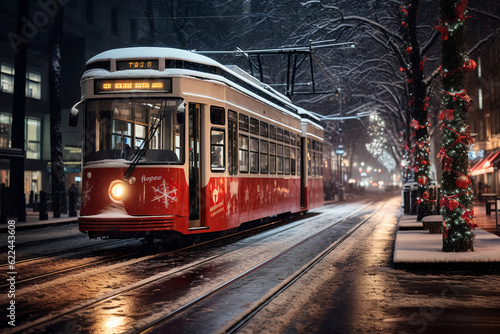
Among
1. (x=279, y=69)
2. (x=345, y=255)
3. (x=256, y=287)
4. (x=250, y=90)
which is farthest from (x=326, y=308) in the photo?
(x=279, y=69)

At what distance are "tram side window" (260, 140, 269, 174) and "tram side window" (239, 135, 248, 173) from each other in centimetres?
137

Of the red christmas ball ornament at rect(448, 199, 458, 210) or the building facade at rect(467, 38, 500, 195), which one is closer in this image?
the red christmas ball ornament at rect(448, 199, 458, 210)

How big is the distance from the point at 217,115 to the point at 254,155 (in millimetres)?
2631

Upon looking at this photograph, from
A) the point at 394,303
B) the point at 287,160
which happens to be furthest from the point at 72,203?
the point at 394,303

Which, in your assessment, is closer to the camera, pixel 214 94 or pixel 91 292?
pixel 91 292

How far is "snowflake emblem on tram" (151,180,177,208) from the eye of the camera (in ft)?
37.6

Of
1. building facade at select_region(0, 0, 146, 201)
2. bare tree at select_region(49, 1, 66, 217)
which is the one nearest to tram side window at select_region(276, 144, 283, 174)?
bare tree at select_region(49, 1, 66, 217)

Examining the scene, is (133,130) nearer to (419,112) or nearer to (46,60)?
(419,112)

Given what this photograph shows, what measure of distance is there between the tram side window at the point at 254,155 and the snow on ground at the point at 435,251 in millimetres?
3787

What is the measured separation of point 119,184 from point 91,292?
140 inches

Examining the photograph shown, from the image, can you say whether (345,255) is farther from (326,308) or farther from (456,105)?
(326,308)

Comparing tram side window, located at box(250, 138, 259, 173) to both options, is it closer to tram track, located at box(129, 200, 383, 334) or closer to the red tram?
the red tram

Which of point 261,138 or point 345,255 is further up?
point 261,138

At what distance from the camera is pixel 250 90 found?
15.3 metres
